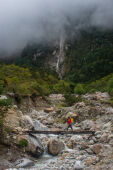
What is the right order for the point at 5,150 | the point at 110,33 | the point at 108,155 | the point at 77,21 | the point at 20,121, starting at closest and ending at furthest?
the point at 108,155
the point at 5,150
the point at 20,121
the point at 110,33
the point at 77,21

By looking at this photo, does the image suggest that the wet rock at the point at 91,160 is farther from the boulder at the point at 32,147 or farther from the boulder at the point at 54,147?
the boulder at the point at 32,147

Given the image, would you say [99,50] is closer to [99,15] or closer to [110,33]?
[110,33]

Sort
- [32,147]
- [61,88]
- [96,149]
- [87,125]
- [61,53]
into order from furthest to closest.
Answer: [61,53]
[61,88]
[87,125]
[32,147]
[96,149]

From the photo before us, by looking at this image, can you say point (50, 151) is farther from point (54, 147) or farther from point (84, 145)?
point (84, 145)

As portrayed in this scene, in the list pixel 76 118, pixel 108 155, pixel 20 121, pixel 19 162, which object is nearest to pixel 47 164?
pixel 19 162

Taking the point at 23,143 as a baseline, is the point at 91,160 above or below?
above

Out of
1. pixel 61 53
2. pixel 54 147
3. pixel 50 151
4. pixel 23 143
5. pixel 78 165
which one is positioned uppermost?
pixel 78 165

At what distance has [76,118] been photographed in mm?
22156

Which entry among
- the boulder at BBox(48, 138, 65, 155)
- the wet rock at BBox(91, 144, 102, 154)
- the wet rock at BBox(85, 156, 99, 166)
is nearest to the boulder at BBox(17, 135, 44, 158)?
the boulder at BBox(48, 138, 65, 155)

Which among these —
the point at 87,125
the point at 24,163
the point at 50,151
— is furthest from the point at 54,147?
the point at 87,125

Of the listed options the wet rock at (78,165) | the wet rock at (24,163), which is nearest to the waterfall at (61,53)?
the wet rock at (24,163)

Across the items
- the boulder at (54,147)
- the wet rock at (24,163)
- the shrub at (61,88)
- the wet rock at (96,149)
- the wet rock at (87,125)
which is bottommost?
the shrub at (61,88)

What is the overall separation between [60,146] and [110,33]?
→ 5226 inches

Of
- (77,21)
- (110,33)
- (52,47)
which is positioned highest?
(77,21)
